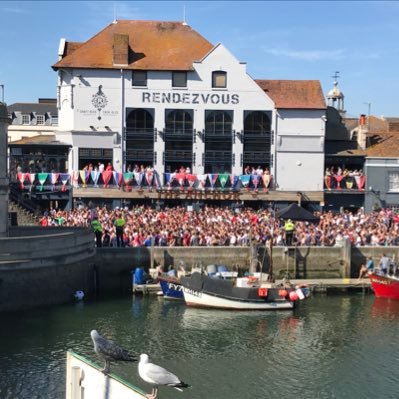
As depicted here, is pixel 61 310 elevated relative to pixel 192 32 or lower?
lower

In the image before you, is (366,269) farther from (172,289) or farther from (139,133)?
(139,133)

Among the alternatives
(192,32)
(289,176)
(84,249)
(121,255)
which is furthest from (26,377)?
(192,32)

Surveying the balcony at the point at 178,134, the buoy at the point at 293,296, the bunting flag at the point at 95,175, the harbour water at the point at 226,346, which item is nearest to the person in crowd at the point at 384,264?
the harbour water at the point at 226,346

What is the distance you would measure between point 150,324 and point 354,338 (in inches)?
311

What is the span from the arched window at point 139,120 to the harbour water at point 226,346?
774 inches

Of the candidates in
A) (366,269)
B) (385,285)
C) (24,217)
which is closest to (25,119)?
(24,217)

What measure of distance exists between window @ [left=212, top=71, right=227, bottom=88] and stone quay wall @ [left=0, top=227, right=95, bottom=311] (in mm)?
20575

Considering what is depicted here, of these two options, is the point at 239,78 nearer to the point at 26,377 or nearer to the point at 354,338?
the point at 354,338

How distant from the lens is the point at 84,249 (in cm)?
3359

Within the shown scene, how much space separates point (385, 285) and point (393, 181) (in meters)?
18.4

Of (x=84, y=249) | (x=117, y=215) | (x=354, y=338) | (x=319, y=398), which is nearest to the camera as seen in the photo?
(x=319, y=398)

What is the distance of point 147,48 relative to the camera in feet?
172

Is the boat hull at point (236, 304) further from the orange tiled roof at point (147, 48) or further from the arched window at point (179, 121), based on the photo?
the orange tiled roof at point (147, 48)

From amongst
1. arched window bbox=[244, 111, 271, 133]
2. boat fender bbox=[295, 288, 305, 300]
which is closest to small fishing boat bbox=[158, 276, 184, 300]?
boat fender bbox=[295, 288, 305, 300]
